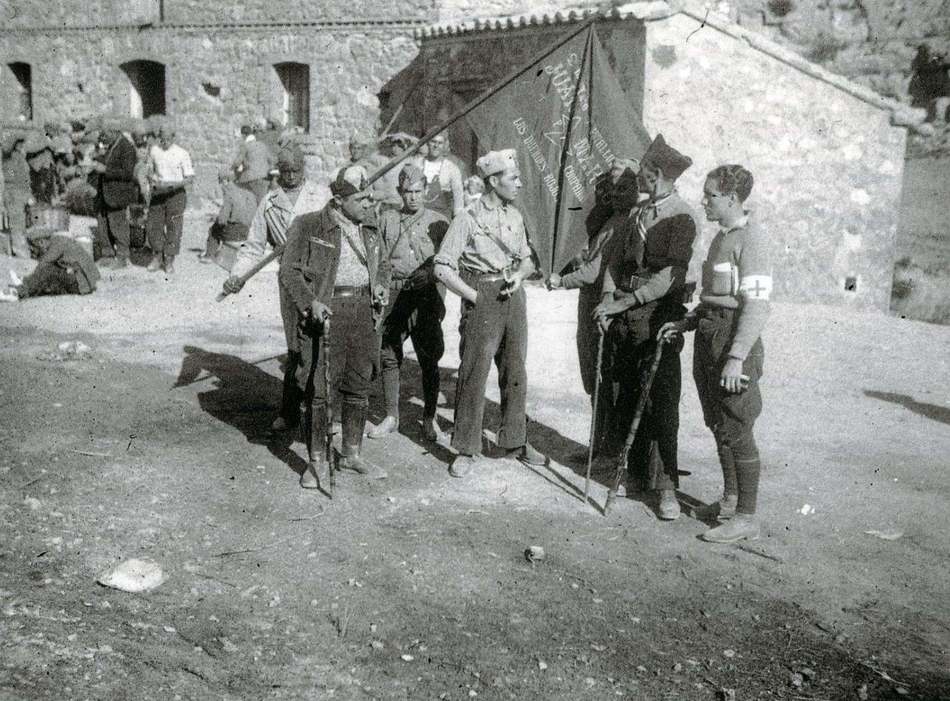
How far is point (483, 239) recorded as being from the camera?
6.32 m

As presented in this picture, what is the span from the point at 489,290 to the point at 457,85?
461 inches

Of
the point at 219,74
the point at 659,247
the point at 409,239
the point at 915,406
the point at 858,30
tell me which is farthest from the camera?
the point at 219,74

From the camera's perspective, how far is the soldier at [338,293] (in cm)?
618

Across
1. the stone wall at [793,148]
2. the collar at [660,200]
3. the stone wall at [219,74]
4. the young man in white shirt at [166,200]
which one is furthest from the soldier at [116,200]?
the collar at [660,200]

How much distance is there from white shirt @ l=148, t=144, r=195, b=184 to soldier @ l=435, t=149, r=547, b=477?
9170mm

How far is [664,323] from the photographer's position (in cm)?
589

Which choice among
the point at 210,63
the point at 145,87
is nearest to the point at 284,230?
the point at 210,63

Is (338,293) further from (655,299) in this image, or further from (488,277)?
(655,299)

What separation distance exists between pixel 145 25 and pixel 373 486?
62.1 feet

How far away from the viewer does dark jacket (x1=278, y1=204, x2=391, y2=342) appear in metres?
6.18

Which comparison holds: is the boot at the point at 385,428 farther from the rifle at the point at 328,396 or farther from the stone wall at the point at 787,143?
the stone wall at the point at 787,143

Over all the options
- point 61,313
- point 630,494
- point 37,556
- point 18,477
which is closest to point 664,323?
point 630,494

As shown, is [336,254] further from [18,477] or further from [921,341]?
[921,341]

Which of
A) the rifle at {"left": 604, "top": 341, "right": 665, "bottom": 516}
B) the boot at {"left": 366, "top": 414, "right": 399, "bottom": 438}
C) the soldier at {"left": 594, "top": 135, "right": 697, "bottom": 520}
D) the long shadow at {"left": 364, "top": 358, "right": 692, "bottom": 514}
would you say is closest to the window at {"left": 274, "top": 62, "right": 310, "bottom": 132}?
the long shadow at {"left": 364, "top": 358, "right": 692, "bottom": 514}
